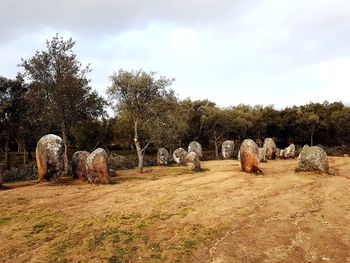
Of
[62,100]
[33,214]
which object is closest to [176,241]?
[33,214]

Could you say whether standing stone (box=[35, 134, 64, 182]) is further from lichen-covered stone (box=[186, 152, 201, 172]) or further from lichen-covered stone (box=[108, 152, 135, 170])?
lichen-covered stone (box=[108, 152, 135, 170])

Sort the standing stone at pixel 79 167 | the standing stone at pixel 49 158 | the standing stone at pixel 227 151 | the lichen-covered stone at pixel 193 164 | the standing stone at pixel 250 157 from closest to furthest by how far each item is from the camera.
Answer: the standing stone at pixel 49 158 → the standing stone at pixel 79 167 → the standing stone at pixel 250 157 → the lichen-covered stone at pixel 193 164 → the standing stone at pixel 227 151

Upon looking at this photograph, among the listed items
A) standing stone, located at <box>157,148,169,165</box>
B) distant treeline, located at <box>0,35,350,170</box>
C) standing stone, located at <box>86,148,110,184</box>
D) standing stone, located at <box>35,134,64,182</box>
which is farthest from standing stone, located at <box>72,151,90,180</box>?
standing stone, located at <box>157,148,169,165</box>

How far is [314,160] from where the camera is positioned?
2883 cm

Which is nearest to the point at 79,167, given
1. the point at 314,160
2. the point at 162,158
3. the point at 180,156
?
the point at 314,160

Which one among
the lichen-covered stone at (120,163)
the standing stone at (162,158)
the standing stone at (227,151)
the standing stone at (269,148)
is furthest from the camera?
the standing stone at (227,151)

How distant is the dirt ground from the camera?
41.4ft

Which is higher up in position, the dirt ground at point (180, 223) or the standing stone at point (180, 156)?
the standing stone at point (180, 156)

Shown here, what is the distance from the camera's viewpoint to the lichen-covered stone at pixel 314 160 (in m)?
28.6

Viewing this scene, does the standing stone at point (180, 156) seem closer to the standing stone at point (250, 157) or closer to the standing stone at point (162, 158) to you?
the standing stone at point (162, 158)

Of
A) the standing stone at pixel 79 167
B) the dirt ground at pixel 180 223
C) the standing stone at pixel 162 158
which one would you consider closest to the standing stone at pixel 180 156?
the standing stone at pixel 162 158

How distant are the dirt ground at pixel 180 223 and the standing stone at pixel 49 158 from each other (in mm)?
2950

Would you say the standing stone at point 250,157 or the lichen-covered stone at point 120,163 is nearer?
the standing stone at point 250,157

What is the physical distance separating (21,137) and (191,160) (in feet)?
68.7
